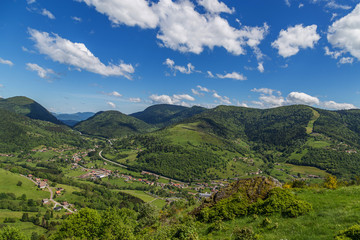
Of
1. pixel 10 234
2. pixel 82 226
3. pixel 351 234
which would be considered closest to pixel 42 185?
pixel 10 234

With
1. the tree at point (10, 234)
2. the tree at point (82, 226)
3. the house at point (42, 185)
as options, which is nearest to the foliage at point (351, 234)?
the tree at point (82, 226)

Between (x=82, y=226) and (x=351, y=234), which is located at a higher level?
(x=351, y=234)

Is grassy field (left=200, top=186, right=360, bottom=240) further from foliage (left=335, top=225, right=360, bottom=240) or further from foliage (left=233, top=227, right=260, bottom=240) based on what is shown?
foliage (left=335, top=225, right=360, bottom=240)

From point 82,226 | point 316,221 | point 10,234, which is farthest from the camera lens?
point 10,234

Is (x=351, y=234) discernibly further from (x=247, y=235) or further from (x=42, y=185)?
(x=42, y=185)

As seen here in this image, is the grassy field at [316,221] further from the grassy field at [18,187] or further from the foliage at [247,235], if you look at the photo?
the grassy field at [18,187]

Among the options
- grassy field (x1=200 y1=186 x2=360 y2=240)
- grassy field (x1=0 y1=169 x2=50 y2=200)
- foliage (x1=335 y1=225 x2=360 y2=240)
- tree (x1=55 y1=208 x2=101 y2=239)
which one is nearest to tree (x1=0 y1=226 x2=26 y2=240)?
tree (x1=55 y1=208 x2=101 y2=239)
